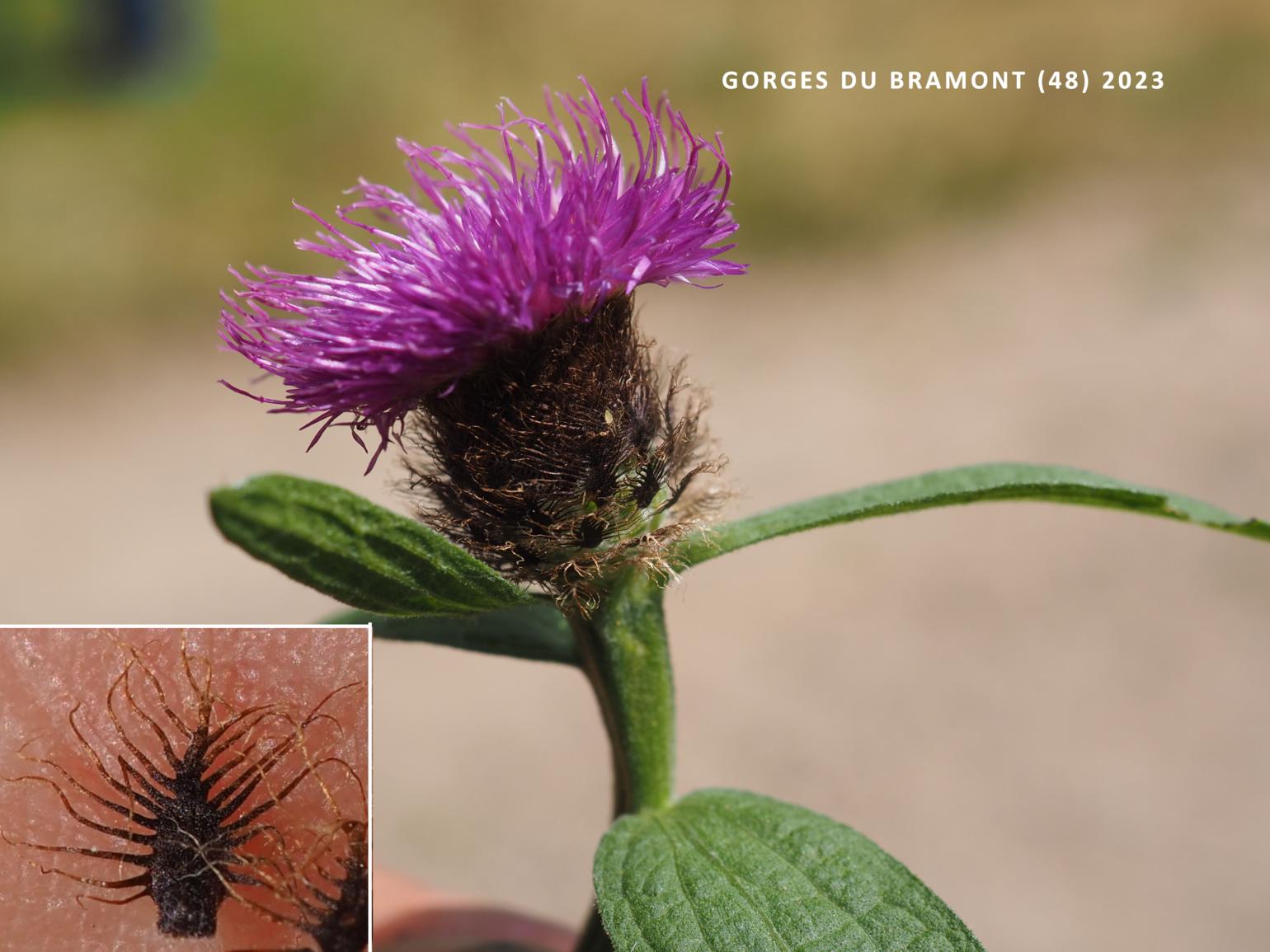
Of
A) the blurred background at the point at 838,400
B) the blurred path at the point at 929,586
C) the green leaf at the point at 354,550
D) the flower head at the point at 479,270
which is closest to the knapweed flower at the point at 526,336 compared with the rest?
the flower head at the point at 479,270

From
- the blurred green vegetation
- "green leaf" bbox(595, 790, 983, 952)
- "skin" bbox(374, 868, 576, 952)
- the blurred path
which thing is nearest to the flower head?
"green leaf" bbox(595, 790, 983, 952)

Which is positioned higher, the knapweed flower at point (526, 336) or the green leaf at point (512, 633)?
the knapweed flower at point (526, 336)

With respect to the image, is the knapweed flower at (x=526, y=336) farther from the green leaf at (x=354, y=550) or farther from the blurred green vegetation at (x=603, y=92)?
the blurred green vegetation at (x=603, y=92)

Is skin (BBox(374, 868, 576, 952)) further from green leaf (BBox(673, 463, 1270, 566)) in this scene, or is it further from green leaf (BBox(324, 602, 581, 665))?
green leaf (BBox(673, 463, 1270, 566))

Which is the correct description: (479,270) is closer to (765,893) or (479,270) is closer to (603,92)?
(765,893)

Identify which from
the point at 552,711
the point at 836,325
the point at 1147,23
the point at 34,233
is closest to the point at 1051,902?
the point at 552,711

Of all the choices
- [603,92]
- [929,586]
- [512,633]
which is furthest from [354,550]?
[603,92]

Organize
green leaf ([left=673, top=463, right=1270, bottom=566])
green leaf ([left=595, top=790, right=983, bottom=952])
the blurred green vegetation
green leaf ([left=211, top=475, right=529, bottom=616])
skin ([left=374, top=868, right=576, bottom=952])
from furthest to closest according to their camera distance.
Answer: the blurred green vegetation, skin ([left=374, top=868, right=576, bottom=952]), green leaf ([left=673, top=463, right=1270, bottom=566]), green leaf ([left=595, top=790, right=983, bottom=952]), green leaf ([left=211, top=475, right=529, bottom=616])
